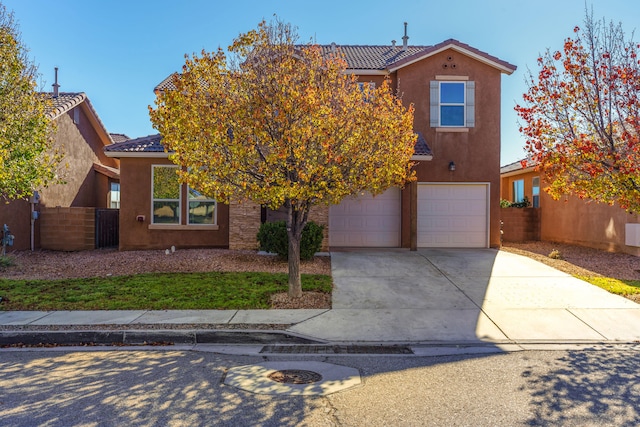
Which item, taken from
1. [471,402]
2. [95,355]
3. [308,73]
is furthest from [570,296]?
[95,355]

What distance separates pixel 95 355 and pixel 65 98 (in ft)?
53.0


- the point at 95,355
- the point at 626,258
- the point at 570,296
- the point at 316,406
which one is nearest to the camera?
the point at 316,406

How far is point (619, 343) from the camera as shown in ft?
22.9

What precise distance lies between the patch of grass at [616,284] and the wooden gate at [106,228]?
1452 centimetres

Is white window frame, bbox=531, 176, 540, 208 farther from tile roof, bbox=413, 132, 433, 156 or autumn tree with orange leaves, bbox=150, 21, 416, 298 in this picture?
autumn tree with orange leaves, bbox=150, 21, 416, 298

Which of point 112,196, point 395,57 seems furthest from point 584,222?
point 112,196

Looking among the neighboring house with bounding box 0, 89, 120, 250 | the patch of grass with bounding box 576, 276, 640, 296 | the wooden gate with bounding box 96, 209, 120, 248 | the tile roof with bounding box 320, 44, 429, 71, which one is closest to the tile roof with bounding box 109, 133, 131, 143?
the neighboring house with bounding box 0, 89, 120, 250

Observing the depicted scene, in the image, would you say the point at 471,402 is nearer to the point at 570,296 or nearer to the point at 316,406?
the point at 316,406

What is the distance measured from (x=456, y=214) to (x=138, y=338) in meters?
Result: 11.4

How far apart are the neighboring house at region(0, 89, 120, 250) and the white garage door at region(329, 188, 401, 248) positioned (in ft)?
26.1

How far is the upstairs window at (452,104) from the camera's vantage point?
51.3 feet

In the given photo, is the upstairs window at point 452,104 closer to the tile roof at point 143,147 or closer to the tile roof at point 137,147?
the tile roof at point 143,147

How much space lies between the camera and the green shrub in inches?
491

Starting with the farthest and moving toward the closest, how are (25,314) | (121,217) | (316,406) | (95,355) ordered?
1. (121,217)
2. (25,314)
3. (95,355)
4. (316,406)
